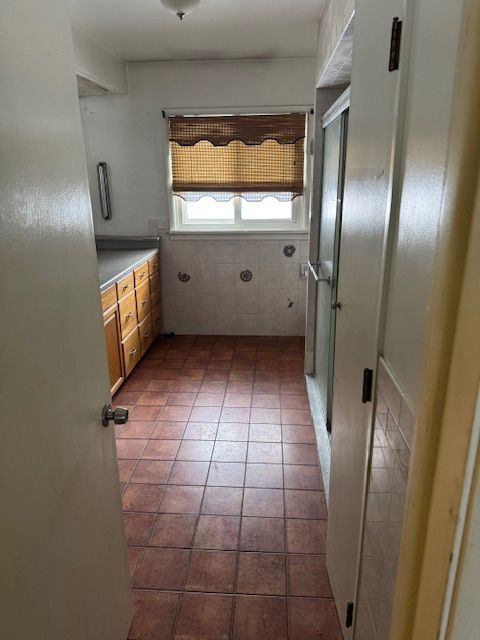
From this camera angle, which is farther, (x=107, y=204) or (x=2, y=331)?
(x=107, y=204)

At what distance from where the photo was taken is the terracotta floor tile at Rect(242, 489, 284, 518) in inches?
84.7

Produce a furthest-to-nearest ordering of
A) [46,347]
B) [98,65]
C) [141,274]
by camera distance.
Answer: [141,274] < [98,65] < [46,347]

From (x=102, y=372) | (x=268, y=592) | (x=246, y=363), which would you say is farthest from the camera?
(x=246, y=363)

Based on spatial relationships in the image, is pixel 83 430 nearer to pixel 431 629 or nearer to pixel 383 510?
pixel 383 510

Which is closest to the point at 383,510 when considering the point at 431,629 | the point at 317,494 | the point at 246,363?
the point at 431,629

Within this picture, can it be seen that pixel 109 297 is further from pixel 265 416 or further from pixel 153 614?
pixel 153 614

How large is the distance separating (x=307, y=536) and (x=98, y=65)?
347 cm

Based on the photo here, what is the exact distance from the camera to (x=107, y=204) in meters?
4.25

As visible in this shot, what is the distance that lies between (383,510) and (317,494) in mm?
1300

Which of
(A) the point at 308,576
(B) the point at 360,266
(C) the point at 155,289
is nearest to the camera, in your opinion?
(B) the point at 360,266

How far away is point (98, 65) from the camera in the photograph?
132 inches

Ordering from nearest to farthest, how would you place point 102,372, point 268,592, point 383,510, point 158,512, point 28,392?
point 28,392 < point 383,510 < point 102,372 < point 268,592 < point 158,512

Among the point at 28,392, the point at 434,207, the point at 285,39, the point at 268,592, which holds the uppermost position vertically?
the point at 285,39

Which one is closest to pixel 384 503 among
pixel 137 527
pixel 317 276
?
pixel 137 527
